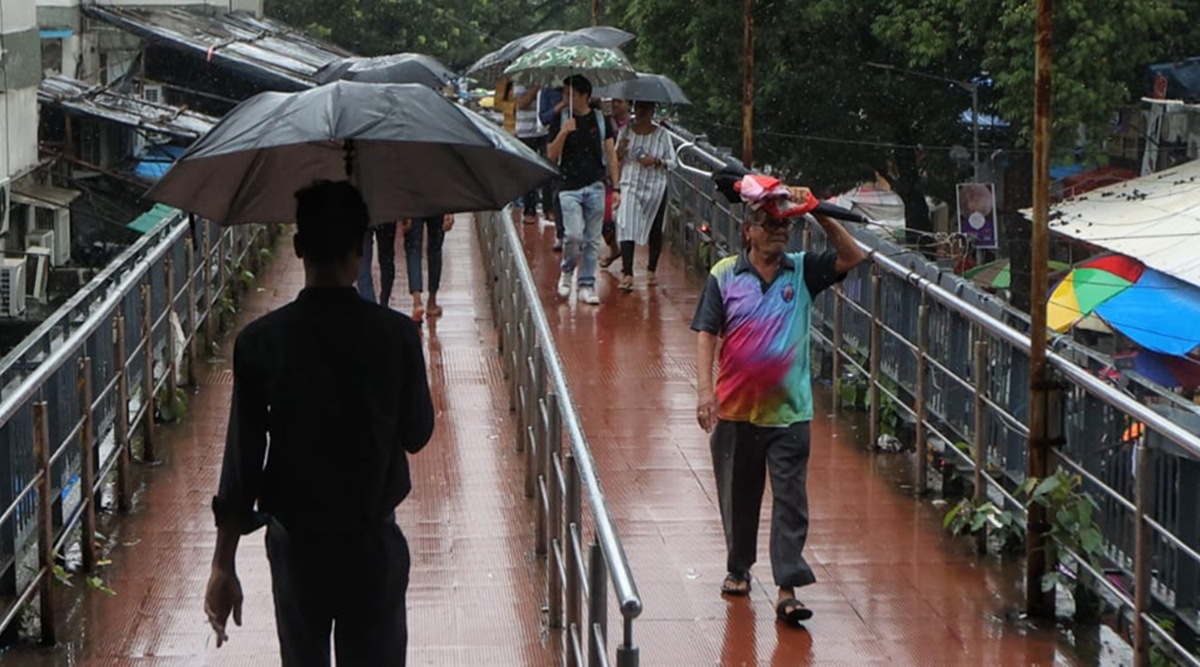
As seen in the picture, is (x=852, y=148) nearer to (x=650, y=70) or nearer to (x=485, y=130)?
(x=650, y=70)

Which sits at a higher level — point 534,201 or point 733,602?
point 534,201

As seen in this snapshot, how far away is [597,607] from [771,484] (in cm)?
208

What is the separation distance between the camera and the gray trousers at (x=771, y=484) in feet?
21.8

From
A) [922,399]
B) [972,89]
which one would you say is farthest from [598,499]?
[972,89]

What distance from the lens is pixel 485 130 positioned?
536cm

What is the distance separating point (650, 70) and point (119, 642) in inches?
964

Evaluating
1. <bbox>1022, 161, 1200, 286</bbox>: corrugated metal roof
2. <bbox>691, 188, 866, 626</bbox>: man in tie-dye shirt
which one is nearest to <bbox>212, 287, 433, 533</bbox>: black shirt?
<bbox>691, 188, 866, 626</bbox>: man in tie-dye shirt

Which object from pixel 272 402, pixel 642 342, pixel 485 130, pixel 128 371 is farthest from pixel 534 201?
pixel 272 402

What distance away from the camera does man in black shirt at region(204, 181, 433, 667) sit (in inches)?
167

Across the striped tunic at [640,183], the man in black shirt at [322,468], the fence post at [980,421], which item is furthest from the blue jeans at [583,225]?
the man in black shirt at [322,468]

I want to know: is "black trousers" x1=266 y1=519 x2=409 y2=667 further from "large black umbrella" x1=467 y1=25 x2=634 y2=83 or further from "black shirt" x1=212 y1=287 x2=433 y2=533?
"large black umbrella" x1=467 y1=25 x2=634 y2=83

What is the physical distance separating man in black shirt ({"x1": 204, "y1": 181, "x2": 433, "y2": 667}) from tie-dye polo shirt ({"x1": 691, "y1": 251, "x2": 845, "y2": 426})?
8.31 ft

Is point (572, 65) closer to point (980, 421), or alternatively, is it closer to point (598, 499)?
point (980, 421)

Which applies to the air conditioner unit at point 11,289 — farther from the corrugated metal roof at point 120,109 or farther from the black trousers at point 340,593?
the black trousers at point 340,593
